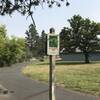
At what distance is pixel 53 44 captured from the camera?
809cm

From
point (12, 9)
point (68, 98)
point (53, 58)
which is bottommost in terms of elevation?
point (68, 98)

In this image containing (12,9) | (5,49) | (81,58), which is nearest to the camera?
(12,9)

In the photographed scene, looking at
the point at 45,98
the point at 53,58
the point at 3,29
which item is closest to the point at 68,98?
the point at 45,98

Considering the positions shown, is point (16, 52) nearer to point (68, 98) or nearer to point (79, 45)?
point (79, 45)

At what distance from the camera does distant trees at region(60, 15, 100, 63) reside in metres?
83.6

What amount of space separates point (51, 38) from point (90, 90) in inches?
584

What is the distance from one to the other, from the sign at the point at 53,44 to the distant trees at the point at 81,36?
246 ft

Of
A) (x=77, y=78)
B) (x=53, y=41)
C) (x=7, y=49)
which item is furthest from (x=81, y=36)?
(x=53, y=41)

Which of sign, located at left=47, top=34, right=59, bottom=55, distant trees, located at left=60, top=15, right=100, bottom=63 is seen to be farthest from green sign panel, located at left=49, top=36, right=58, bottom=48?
distant trees, located at left=60, top=15, right=100, bottom=63

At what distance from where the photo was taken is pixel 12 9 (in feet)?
25.6

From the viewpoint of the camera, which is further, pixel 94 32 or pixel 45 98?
pixel 94 32

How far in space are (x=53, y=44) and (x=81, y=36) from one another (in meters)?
76.7

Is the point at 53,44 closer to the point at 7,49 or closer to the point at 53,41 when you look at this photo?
the point at 53,41

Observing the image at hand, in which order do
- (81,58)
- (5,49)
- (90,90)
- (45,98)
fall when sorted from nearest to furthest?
(45,98), (90,90), (5,49), (81,58)
